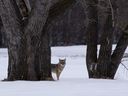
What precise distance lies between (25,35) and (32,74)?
3.52 feet

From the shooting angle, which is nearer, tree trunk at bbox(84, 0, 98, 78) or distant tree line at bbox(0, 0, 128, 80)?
distant tree line at bbox(0, 0, 128, 80)

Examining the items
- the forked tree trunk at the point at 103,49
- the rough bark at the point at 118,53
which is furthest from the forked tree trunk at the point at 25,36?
the rough bark at the point at 118,53

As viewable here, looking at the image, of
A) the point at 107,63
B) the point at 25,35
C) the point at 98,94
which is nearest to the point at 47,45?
the point at 25,35

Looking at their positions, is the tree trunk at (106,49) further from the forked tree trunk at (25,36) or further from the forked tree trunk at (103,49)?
the forked tree trunk at (25,36)

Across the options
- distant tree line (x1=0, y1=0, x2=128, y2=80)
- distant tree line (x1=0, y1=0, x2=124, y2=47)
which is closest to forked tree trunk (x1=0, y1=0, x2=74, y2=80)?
distant tree line (x1=0, y1=0, x2=128, y2=80)

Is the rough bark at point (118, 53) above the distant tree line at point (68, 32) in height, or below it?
below

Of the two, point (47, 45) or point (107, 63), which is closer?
point (47, 45)

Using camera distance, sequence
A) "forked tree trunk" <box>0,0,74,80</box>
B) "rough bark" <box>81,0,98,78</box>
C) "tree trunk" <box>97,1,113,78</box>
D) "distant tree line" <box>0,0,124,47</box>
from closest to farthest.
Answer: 1. "forked tree trunk" <box>0,0,74,80</box>
2. "tree trunk" <box>97,1,113,78</box>
3. "rough bark" <box>81,0,98,78</box>
4. "distant tree line" <box>0,0,124,47</box>

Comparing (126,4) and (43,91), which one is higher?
(126,4)

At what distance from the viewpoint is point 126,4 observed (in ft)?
48.5

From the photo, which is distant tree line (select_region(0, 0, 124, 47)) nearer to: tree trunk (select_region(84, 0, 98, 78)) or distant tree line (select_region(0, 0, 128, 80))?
tree trunk (select_region(84, 0, 98, 78))

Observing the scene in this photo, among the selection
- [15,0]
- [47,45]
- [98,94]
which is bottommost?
[98,94]

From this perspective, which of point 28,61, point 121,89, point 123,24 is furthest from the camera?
point 123,24

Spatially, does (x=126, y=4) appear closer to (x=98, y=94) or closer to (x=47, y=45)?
(x=47, y=45)
